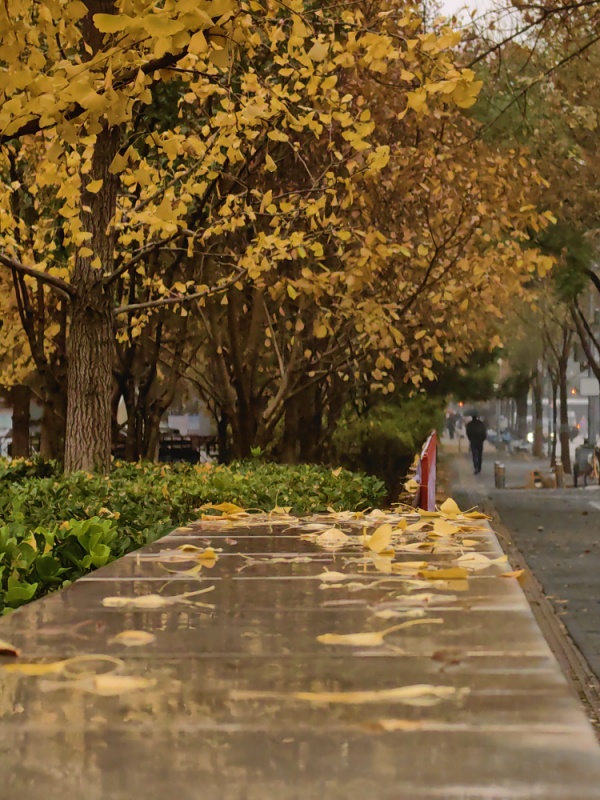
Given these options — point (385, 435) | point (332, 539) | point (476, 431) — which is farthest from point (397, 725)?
point (476, 431)

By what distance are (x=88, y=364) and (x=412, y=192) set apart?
701 centimetres

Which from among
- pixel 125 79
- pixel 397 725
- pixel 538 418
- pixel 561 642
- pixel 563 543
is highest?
pixel 125 79

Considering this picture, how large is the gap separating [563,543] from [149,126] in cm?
932

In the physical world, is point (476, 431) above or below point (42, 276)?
below

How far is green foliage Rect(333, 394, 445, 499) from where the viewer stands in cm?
2806

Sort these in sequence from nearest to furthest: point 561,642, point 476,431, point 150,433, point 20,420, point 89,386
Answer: point 561,642
point 89,386
point 150,433
point 20,420
point 476,431

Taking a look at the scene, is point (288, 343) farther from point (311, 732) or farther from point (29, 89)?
point (311, 732)

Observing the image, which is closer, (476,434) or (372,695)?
(372,695)

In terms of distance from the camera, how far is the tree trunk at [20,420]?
32625mm

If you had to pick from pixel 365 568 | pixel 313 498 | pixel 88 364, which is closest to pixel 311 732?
pixel 365 568

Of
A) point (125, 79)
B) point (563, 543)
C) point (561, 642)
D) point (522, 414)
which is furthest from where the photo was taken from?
point (522, 414)

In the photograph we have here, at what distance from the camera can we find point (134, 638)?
8.84 feet

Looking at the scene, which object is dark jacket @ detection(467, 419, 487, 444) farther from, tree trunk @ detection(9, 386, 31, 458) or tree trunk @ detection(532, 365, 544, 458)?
tree trunk @ detection(532, 365, 544, 458)

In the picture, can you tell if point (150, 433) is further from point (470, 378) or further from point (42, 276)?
point (470, 378)
